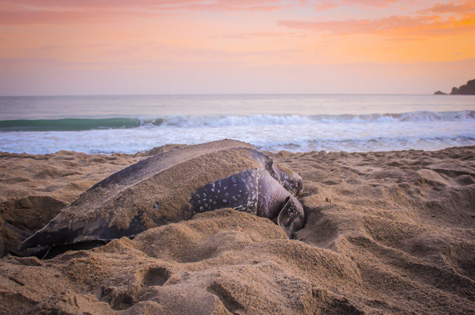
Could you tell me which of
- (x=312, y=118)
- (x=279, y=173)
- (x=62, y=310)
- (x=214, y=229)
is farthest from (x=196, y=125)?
(x=62, y=310)

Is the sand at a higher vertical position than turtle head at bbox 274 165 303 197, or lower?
lower

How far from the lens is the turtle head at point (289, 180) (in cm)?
253

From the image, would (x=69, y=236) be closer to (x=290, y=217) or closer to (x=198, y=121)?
(x=290, y=217)

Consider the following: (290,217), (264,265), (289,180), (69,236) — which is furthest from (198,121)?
(264,265)

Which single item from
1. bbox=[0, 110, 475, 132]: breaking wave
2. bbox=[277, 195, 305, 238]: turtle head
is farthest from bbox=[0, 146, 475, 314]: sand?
bbox=[0, 110, 475, 132]: breaking wave

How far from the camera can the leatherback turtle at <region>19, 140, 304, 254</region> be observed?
1.64 m

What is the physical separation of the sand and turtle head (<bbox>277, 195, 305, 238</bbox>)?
76mm

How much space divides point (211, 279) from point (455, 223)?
2060 millimetres

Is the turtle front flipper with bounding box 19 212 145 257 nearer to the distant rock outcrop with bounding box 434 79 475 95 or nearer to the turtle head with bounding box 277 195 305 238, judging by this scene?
the turtle head with bounding box 277 195 305 238

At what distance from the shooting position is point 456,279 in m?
1.37

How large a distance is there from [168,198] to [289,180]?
1163 millimetres

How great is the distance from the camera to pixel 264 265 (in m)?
1.28

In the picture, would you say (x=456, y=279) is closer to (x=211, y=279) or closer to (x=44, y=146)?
(x=211, y=279)

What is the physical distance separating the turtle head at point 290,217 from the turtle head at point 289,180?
0.34m
